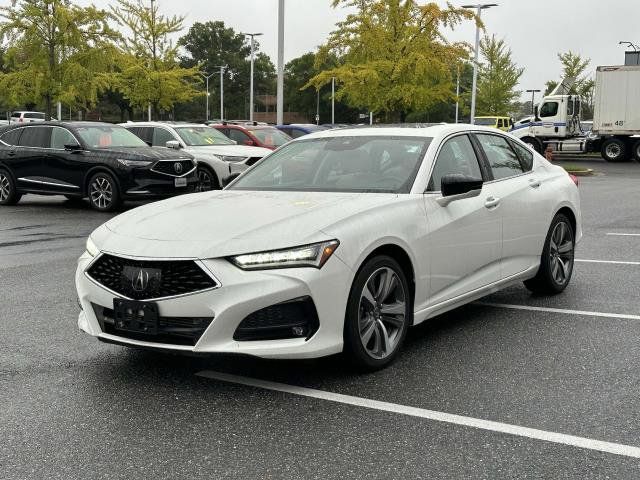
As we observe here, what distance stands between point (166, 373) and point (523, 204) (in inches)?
121

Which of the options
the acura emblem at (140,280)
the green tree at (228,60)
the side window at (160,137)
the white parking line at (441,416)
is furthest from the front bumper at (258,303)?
the green tree at (228,60)

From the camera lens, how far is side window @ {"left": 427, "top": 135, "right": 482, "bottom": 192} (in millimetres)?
5273

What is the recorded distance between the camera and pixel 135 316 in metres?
4.13

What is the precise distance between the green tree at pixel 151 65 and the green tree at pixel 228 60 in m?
80.7

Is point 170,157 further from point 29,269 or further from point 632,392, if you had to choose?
point 632,392

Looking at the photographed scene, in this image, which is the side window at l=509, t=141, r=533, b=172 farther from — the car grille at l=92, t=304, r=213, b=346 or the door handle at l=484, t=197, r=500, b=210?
the car grille at l=92, t=304, r=213, b=346

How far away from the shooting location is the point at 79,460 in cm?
340

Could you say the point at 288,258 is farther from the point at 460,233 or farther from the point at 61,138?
the point at 61,138

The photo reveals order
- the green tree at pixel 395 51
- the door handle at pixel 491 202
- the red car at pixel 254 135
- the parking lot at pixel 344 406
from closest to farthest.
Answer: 1. the parking lot at pixel 344 406
2. the door handle at pixel 491 202
3. the red car at pixel 254 135
4. the green tree at pixel 395 51

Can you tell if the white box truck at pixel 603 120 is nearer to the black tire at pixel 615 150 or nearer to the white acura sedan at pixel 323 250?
the black tire at pixel 615 150

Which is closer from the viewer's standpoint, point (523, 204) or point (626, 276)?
point (523, 204)

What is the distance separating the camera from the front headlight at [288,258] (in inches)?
159

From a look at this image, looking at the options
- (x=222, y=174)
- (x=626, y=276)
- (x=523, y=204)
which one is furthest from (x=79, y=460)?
(x=222, y=174)

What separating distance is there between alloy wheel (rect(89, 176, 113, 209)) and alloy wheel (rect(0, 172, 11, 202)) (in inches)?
85.1
